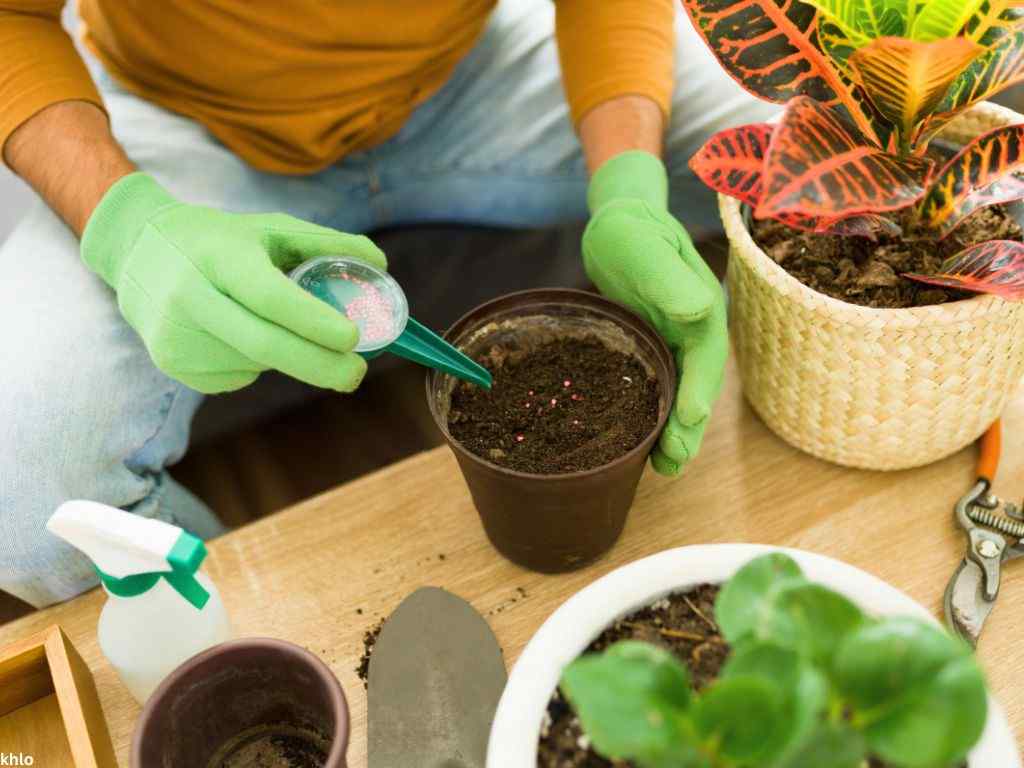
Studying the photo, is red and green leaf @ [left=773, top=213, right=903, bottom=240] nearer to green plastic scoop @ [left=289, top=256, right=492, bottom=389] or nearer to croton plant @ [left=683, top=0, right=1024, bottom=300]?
croton plant @ [left=683, top=0, right=1024, bottom=300]

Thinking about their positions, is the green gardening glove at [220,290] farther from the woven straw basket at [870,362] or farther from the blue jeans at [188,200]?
the woven straw basket at [870,362]

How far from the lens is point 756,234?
26.8 inches

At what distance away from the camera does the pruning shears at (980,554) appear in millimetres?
612

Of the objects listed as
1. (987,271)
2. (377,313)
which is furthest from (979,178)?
(377,313)

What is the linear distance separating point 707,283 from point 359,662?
15.1 inches

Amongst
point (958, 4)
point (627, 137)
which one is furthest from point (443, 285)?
point (958, 4)

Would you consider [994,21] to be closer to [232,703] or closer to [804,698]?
Result: [804,698]

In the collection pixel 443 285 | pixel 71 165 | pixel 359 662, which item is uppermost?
pixel 71 165

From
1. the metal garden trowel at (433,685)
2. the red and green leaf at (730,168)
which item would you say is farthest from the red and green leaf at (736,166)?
the metal garden trowel at (433,685)

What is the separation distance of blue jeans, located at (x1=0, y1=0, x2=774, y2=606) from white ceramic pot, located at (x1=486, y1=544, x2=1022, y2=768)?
0.44 m

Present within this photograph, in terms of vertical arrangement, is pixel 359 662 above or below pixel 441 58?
below

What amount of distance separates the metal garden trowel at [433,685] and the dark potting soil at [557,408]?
12 centimetres

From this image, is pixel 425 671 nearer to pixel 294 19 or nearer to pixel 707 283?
pixel 707 283

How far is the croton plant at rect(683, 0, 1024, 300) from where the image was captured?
19.9 inches
